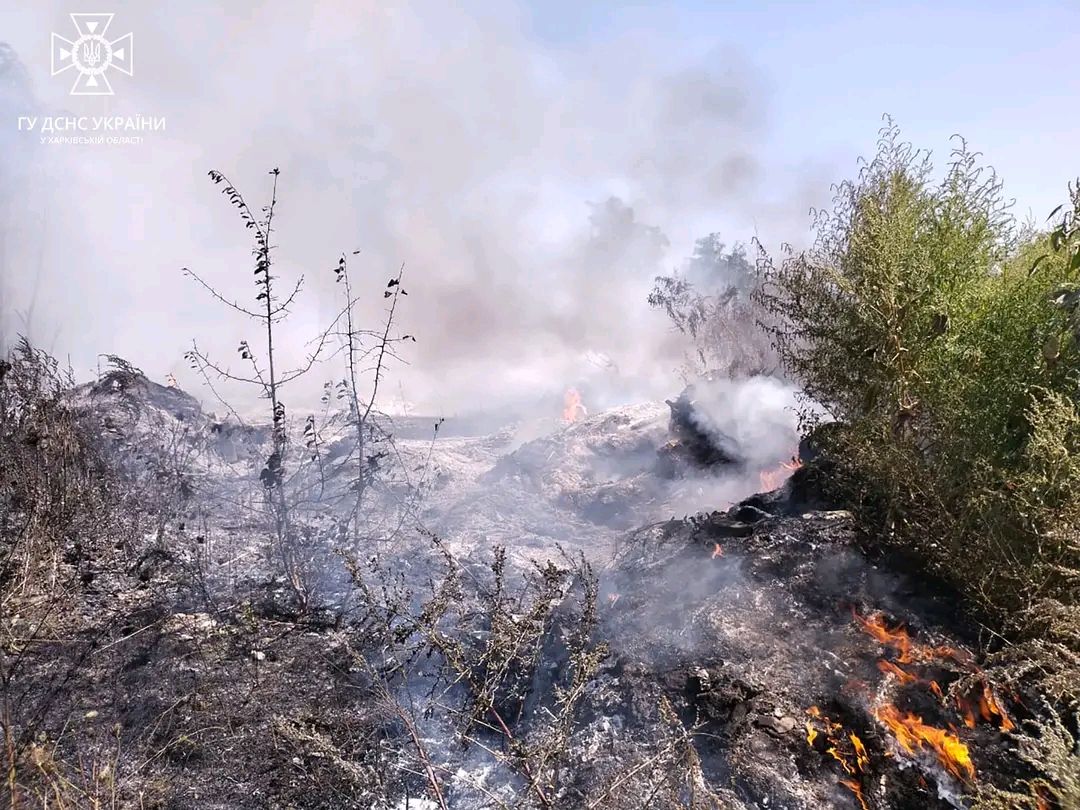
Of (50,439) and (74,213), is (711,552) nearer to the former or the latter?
(50,439)

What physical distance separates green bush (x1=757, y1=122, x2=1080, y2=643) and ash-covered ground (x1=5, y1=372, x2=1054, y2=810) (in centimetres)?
62

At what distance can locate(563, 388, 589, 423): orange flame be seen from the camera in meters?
16.1

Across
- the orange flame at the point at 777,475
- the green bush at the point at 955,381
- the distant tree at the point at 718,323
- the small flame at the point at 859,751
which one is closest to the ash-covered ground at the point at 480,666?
the small flame at the point at 859,751

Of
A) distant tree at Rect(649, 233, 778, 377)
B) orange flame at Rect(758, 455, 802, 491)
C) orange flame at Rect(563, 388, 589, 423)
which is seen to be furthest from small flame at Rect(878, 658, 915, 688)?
orange flame at Rect(563, 388, 589, 423)

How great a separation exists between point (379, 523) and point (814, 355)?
200 inches

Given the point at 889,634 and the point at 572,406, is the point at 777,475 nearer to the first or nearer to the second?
the point at 889,634

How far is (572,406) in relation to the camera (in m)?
16.5

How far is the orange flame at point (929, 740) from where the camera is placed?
3.24m

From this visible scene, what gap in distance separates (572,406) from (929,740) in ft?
43.7

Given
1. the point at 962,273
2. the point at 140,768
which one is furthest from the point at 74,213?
the point at 962,273

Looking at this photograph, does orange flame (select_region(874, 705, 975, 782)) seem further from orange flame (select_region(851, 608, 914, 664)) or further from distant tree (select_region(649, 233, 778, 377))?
distant tree (select_region(649, 233, 778, 377))

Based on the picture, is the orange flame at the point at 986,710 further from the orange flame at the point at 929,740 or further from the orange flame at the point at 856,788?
the orange flame at the point at 856,788

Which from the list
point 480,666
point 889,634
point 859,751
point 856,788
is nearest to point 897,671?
point 889,634

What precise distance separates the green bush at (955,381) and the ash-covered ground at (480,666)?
2.02 ft
